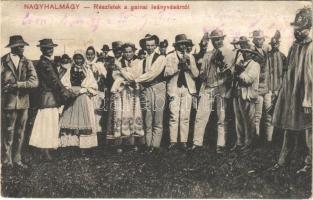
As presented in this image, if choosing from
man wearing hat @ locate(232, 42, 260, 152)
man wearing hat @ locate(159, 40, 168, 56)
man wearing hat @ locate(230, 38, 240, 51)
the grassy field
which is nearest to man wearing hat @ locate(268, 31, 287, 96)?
man wearing hat @ locate(232, 42, 260, 152)

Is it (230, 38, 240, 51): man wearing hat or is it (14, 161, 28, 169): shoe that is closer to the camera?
(230, 38, 240, 51): man wearing hat

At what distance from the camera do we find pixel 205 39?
7.27 metres

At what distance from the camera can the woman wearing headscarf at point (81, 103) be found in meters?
7.34

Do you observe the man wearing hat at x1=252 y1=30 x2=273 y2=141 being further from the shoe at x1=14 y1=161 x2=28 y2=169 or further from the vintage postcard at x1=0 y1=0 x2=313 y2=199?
the shoe at x1=14 y1=161 x2=28 y2=169

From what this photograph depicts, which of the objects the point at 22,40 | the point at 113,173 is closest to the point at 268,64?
the point at 113,173

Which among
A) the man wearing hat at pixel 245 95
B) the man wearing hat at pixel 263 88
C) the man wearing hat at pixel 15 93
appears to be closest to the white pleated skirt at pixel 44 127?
the man wearing hat at pixel 15 93

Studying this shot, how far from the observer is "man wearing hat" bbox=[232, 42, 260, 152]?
7285 millimetres

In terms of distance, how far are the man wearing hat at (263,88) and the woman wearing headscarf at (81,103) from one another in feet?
6.59

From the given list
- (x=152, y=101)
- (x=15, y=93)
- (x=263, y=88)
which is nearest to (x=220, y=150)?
(x=263, y=88)

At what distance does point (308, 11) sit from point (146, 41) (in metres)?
1.99

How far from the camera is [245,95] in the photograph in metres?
7.32

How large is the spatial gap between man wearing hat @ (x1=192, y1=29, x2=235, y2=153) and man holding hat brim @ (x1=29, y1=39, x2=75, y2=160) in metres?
1.60

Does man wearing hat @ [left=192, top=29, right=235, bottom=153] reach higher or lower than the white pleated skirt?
higher

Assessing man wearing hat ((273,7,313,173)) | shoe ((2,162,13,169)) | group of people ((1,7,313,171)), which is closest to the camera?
man wearing hat ((273,7,313,173))
